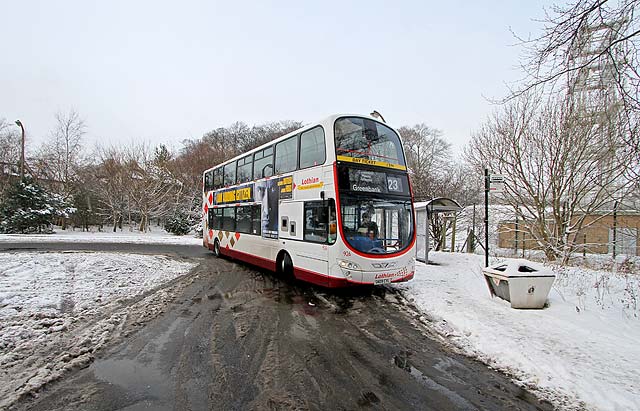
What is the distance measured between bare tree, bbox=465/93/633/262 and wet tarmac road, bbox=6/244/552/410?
9481 mm

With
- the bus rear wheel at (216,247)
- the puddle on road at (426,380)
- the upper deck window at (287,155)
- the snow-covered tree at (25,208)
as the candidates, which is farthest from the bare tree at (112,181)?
the puddle on road at (426,380)

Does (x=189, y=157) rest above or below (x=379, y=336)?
above

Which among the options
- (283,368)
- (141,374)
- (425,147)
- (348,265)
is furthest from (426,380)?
(425,147)

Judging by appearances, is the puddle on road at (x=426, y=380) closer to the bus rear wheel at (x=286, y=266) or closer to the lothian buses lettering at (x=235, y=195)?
the bus rear wheel at (x=286, y=266)

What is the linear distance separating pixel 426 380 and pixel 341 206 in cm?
395

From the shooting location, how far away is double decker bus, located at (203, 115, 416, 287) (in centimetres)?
715

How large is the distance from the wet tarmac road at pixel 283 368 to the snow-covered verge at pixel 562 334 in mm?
390

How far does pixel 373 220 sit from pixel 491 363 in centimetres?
378

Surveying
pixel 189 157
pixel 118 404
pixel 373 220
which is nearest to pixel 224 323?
pixel 118 404

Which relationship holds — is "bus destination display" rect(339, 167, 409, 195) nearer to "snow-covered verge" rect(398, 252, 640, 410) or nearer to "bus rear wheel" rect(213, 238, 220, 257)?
"snow-covered verge" rect(398, 252, 640, 410)

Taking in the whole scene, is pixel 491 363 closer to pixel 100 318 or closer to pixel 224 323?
pixel 224 323

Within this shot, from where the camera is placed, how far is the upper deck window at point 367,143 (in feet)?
24.6

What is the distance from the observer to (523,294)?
6.07 metres

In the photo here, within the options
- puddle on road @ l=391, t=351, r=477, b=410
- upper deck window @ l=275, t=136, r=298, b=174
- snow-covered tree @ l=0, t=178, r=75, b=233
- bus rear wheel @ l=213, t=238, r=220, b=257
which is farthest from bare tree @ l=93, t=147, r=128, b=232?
puddle on road @ l=391, t=351, r=477, b=410
